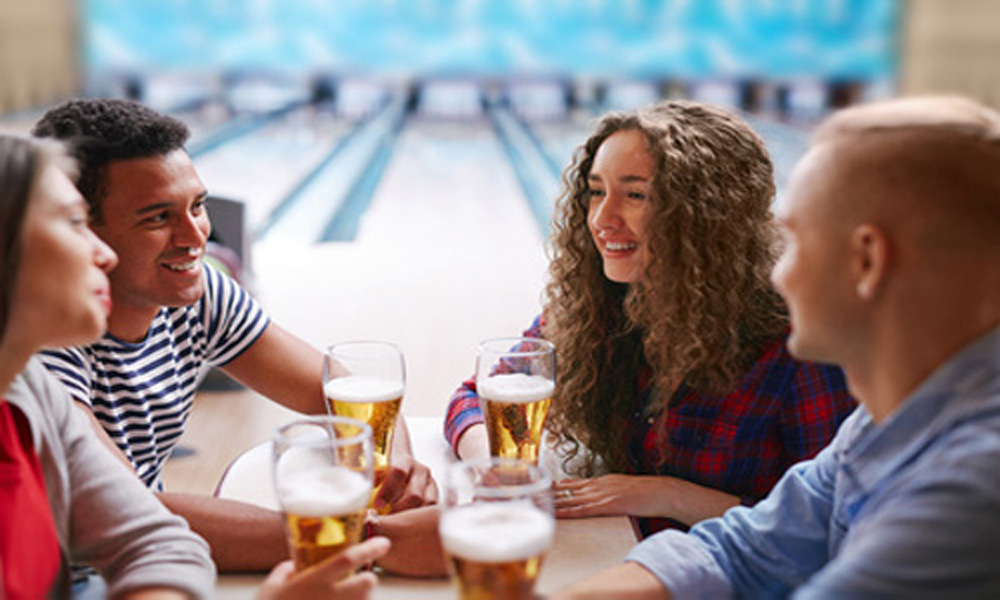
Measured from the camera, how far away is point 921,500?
67 cm

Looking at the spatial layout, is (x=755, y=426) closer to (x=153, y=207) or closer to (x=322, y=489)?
(x=322, y=489)

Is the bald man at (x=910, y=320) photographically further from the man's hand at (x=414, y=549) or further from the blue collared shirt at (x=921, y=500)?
the man's hand at (x=414, y=549)

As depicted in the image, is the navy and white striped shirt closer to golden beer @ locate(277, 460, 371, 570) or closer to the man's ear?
golden beer @ locate(277, 460, 371, 570)

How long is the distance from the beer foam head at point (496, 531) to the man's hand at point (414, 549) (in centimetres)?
25

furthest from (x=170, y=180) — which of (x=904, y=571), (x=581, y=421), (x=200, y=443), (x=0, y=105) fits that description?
(x=0, y=105)

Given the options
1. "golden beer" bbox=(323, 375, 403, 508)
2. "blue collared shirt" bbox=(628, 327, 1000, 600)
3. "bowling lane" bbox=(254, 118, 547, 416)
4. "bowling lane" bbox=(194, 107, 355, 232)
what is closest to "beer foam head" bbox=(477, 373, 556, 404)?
"golden beer" bbox=(323, 375, 403, 508)

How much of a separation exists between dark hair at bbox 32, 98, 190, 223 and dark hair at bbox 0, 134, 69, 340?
442 millimetres

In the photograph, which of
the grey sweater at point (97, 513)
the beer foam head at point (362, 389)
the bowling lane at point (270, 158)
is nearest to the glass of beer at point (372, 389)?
the beer foam head at point (362, 389)

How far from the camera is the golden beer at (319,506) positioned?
2.64 feet

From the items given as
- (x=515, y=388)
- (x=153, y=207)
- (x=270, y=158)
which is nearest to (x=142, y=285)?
(x=153, y=207)

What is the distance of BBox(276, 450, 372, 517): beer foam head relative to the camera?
2.64 feet

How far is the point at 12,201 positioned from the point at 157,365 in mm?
607

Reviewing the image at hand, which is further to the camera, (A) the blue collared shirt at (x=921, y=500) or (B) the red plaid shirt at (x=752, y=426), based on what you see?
(B) the red plaid shirt at (x=752, y=426)

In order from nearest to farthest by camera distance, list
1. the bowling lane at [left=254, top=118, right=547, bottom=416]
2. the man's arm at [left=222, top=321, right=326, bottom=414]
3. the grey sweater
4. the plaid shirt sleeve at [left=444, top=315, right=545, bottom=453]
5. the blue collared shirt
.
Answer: the blue collared shirt, the grey sweater, the plaid shirt sleeve at [left=444, top=315, right=545, bottom=453], the man's arm at [left=222, top=321, right=326, bottom=414], the bowling lane at [left=254, top=118, right=547, bottom=416]
